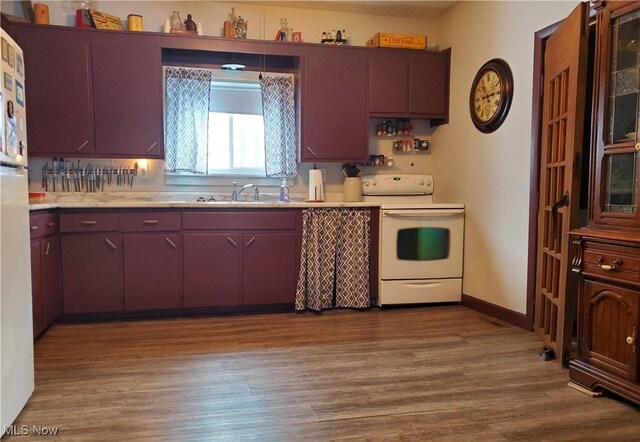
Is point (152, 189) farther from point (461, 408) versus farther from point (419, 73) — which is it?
point (461, 408)

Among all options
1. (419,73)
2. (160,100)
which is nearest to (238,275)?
(160,100)

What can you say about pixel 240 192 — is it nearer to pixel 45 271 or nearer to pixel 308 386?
pixel 45 271

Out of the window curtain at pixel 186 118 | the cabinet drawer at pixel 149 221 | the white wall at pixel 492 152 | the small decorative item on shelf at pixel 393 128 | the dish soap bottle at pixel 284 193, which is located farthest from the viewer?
the small decorative item on shelf at pixel 393 128

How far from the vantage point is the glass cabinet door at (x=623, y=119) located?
2045 millimetres

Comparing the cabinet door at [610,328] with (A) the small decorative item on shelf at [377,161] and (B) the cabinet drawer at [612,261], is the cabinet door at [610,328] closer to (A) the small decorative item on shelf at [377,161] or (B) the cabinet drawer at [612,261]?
(B) the cabinet drawer at [612,261]

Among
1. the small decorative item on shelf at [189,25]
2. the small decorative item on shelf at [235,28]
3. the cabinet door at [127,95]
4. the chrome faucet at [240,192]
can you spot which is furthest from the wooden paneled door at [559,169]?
the cabinet door at [127,95]

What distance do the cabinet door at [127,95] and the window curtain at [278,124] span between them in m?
0.90

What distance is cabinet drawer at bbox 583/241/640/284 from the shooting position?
1.98 meters

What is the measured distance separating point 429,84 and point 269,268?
86.4 inches

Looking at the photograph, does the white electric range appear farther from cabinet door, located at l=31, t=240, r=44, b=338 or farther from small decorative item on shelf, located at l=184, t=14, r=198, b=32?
cabinet door, located at l=31, t=240, r=44, b=338

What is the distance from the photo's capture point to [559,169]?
263cm

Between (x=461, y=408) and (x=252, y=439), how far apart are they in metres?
0.93

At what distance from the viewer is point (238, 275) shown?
3547 mm

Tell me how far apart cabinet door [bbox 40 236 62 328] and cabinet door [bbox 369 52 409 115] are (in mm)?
2730
